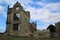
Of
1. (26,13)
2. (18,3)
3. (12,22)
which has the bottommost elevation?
(12,22)

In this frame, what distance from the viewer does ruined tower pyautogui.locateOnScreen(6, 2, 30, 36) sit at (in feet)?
104

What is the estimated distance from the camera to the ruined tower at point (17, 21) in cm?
3178

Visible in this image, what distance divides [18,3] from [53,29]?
12.1 m

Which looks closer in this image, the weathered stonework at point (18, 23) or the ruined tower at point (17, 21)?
the weathered stonework at point (18, 23)

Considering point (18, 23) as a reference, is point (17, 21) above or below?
above

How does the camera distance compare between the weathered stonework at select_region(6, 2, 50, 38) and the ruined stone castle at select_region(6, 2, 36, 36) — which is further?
the ruined stone castle at select_region(6, 2, 36, 36)

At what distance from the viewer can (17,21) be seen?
108 feet

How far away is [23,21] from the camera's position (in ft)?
106

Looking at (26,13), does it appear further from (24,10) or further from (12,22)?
(12,22)

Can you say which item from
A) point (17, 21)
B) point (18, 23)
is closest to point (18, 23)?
point (18, 23)

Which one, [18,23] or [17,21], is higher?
[17,21]

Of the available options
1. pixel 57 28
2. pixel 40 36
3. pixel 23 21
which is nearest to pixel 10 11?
pixel 23 21

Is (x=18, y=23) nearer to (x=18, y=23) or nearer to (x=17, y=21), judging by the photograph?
(x=18, y=23)

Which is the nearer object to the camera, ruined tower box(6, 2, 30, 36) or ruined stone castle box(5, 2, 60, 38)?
ruined stone castle box(5, 2, 60, 38)
